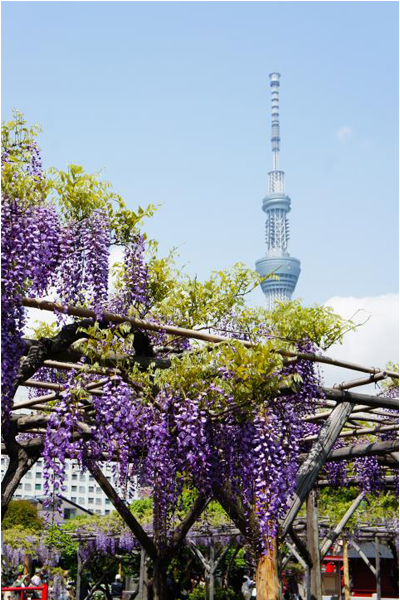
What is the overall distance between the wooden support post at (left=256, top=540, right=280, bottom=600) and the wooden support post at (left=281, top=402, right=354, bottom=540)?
19.3 inches

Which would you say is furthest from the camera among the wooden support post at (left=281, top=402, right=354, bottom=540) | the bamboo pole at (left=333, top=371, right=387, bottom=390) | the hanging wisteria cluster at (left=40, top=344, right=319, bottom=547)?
the wooden support post at (left=281, top=402, right=354, bottom=540)

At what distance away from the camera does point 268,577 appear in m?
8.59

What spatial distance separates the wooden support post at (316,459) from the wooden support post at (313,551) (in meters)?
3.32

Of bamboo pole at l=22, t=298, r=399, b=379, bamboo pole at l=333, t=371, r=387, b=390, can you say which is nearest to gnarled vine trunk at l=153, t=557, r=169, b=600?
bamboo pole at l=333, t=371, r=387, b=390

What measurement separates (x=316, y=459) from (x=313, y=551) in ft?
14.7

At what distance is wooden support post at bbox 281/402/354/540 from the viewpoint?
365 inches

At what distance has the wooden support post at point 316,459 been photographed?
927cm

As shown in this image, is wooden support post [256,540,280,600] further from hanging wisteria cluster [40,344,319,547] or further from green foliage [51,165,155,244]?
green foliage [51,165,155,244]

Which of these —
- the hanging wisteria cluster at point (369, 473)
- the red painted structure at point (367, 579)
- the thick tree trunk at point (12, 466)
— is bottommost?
the red painted structure at point (367, 579)

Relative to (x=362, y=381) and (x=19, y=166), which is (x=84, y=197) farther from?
(x=362, y=381)

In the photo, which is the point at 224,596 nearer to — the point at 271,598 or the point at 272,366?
the point at 271,598

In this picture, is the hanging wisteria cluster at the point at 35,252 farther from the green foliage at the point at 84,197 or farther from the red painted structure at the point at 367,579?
the red painted structure at the point at 367,579

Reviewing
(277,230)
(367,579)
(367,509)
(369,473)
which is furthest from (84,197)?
(277,230)

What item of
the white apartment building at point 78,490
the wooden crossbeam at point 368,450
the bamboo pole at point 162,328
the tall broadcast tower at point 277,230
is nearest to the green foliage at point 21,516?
the wooden crossbeam at point 368,450
